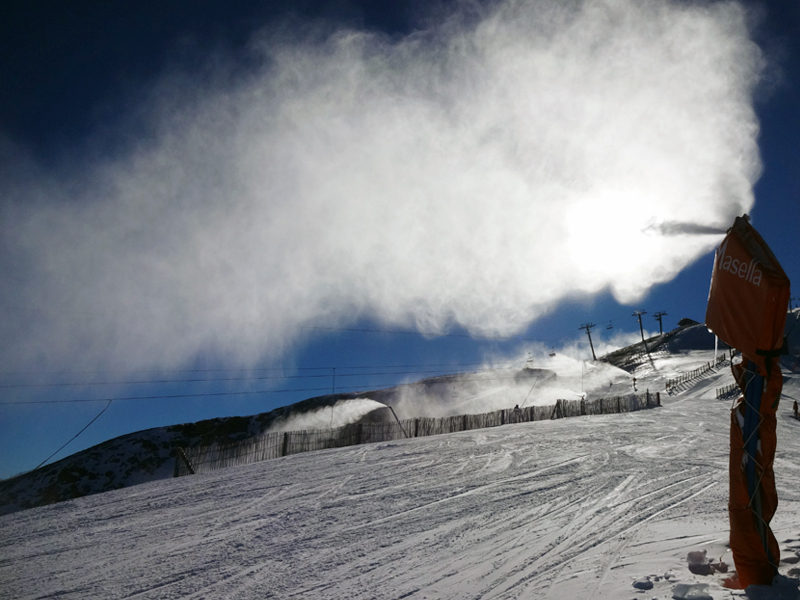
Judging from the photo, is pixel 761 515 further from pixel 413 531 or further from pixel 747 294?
pixel 413 531

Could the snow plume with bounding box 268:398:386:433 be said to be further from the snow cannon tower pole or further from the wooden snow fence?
the snow cannon tower pole

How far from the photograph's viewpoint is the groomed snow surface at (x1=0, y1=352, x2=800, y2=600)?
5.06 metres

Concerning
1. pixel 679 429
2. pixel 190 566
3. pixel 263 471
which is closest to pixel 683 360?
pixel 679 429

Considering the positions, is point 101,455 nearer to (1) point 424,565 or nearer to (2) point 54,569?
(2) point 54,569

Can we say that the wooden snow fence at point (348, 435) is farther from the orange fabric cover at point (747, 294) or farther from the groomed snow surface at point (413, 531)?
the orange fabric cover at point (747, 294)

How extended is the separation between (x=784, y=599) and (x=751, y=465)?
1.04 meters

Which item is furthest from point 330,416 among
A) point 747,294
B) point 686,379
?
point 747,294

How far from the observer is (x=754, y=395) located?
390 cm

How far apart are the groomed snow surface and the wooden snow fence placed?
17.5 ft

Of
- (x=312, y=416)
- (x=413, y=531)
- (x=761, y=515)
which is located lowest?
(x=312, y=416)

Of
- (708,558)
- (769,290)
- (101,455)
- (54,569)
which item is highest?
(769,290)

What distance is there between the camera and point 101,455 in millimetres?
45906

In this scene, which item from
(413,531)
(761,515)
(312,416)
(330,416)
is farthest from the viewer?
(312,416)

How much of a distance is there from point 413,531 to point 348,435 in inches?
584
